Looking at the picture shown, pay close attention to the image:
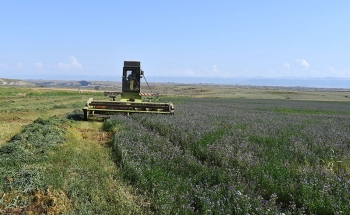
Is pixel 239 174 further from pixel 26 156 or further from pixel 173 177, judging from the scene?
pixel 26 156

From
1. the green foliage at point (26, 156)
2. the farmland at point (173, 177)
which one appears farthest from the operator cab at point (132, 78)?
the farmland at point (173, 177)

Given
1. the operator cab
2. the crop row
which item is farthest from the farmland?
the operator cab

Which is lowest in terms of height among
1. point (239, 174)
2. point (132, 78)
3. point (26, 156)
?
point (26, 156)

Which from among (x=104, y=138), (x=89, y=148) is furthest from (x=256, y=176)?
(x=104, y=138)

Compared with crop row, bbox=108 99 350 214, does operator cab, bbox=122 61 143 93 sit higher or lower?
higher

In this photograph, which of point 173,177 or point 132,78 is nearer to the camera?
point 173,177

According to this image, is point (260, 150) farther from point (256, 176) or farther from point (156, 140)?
point (156, 140)

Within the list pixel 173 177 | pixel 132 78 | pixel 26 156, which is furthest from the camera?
pixel 132 78

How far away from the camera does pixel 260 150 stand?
334 inches

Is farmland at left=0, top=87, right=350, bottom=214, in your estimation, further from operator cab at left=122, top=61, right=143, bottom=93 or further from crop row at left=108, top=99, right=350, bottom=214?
operator cab at left=122, top=61, right=143, bottom=93

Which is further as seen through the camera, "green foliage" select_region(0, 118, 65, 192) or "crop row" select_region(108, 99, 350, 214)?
"green foliage" select_region(0, 118, 65, 192)

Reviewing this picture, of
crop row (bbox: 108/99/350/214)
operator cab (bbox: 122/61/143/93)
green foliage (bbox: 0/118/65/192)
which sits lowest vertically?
green foliage (bbox: 0/118/65/192)

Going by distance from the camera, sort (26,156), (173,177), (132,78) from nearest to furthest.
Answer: (173,177) < (26,156) < (132,78)

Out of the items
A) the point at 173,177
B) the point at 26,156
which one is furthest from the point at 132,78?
the point at 173,177
